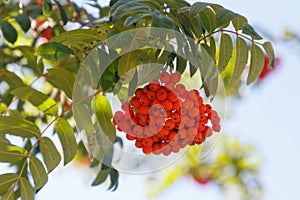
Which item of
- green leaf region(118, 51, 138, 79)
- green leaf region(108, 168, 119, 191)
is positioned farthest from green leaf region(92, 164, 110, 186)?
green leaf region(118, 51, 138, 79)

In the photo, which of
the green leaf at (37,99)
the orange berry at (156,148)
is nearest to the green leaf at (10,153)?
the green leaf at (37,99)

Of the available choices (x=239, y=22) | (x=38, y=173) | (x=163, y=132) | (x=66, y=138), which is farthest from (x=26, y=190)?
(x=239, y=22)

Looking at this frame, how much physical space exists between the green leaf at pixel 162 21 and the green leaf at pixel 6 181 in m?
0.56

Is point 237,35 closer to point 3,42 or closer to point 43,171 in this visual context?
point 43,171

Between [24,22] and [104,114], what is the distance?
18.3 inches

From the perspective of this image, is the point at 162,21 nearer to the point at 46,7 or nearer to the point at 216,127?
the point at 216,127

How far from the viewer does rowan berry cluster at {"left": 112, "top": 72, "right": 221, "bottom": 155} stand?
1.40 m

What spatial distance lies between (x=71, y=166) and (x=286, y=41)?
4.52ft

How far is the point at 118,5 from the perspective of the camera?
1.39 metres

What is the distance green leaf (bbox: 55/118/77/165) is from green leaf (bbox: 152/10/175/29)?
1.41 ft

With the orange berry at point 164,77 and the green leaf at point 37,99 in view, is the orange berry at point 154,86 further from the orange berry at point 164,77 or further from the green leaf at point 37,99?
the green leaf at point 37,99

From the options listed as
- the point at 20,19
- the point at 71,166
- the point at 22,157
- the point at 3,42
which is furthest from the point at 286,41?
the point at 22,157

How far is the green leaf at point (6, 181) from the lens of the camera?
1.60m

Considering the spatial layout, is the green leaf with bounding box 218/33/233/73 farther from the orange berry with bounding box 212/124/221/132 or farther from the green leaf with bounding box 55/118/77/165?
the green leaf with bounding box 55/118/77/165
